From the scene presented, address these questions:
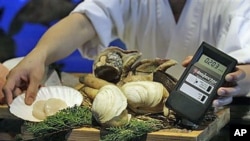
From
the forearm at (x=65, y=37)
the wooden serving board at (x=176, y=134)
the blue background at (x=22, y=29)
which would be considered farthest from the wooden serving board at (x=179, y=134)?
the blue background at (x=22, y=29)

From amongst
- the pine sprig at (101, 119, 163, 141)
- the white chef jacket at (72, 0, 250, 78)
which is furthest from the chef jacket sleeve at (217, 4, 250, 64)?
the pine sprig at (101, 119, 163, 141)

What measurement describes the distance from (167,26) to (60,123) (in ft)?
1.21

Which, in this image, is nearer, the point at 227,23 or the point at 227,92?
the point at 227,92

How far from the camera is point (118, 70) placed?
2.52 ft

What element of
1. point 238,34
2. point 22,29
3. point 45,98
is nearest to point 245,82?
point 238,34

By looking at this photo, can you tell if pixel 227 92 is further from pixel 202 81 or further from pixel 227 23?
pixel 227 23

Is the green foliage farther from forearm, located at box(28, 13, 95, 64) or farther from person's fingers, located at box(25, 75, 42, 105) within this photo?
forearm, located at box(28, 13, 95, 64)

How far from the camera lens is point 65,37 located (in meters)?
0.94

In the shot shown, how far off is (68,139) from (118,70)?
0.14 meters

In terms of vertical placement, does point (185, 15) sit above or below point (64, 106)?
above

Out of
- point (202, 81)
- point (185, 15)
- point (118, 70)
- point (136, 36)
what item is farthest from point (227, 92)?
point (136, 36)

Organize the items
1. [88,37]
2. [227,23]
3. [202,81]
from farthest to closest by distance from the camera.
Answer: [88,37]
[227,23]
[202,81]

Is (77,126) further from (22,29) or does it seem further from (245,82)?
(22,29)

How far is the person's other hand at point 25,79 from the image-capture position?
796mm
